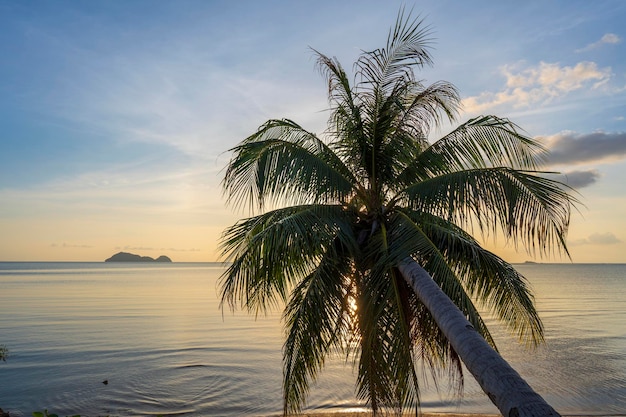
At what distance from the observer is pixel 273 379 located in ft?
67.6

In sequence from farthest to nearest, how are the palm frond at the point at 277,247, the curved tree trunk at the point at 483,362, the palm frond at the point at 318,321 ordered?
the palm frond at the point at 318,321 → the palm frond at the point at 277,247 → the curved tree trunk at the point at 483,362

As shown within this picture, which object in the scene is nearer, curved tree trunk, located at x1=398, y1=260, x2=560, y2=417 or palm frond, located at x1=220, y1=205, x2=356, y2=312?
curved tree trunk, located at x1=398, y1=260, x2=560, y2=417

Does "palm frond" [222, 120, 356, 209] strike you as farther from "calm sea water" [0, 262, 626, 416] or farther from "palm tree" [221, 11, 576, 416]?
"calm sea water" [0, 262, 626, 416]

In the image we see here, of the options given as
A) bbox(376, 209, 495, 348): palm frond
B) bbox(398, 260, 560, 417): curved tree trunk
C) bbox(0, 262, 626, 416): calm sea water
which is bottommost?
bbox(0, 262, 626, 416): calm sea water

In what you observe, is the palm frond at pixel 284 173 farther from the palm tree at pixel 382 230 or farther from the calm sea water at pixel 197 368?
the calm sea water at pixel 197 368

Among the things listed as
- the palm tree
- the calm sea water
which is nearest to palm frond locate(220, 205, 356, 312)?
the palm tree

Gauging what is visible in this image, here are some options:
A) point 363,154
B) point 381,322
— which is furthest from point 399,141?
point 381,322

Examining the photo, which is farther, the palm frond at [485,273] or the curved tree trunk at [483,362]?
the palm frond at [485,273]

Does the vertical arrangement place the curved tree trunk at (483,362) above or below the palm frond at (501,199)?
below

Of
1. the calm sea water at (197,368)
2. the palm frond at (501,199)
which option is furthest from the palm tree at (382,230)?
the calm sea water at (197,368)

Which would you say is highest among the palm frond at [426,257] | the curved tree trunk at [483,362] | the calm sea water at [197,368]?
the palm frond at [426,257]

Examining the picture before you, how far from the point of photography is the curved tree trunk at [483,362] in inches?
166

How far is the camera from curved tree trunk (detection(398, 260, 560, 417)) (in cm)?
423

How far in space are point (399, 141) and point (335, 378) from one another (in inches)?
562
